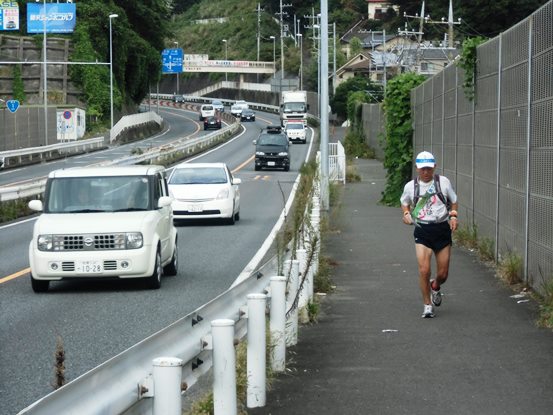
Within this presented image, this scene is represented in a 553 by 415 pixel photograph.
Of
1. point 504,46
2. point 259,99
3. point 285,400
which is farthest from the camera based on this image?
→ point 259,99

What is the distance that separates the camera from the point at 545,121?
1288cm

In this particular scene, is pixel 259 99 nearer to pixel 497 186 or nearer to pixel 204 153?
pixel 204 153

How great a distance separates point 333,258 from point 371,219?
28.3ft

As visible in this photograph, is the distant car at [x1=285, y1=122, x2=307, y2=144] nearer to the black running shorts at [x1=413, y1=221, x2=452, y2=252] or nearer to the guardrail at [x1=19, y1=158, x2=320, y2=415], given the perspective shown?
the black running shorts at [x1=413, y1=221, x2=452, y2=252]

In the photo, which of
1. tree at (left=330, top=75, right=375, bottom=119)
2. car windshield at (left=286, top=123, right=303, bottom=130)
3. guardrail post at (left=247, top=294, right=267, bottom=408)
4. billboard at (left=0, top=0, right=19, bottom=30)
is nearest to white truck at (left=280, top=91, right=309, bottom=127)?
tree at (left=330, top=75, right=375, bottom=119)

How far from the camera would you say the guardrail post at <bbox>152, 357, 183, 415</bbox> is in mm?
5203

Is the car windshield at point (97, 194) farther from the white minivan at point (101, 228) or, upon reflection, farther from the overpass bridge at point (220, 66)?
the overpass bridge at point (220, 66)

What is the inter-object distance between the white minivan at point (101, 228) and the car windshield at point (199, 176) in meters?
12.1

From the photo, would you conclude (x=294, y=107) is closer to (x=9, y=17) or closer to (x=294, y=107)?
(x=294, y=107)

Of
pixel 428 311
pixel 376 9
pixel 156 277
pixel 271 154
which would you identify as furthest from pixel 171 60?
pixel 428 311

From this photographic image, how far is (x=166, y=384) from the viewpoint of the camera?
206 inches

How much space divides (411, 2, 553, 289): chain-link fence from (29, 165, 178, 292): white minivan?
4.79 metres

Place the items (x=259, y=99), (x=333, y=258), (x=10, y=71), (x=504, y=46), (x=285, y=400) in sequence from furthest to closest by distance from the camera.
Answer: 1. (x=259, y=99)
2. (x=10, y=71)
3. (x=333, y=258)
4. (x=504, y=46)
5. (x=285, y=400)

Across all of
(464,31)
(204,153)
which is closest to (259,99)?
(464,31)
